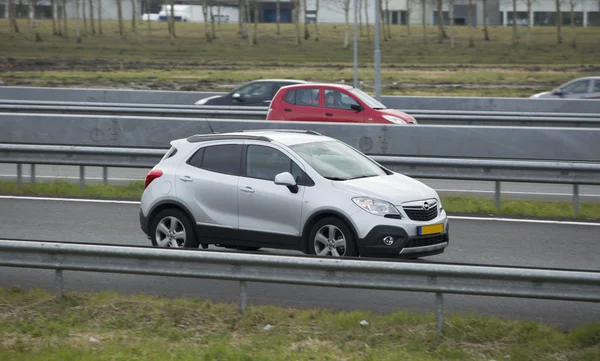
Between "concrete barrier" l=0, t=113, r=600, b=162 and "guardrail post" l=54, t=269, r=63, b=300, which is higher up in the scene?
"concrete barrier" l=0, t=113, r=600, b=162

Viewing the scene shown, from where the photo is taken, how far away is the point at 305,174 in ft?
31.9

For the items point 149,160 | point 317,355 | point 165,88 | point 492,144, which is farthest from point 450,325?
point 165,88

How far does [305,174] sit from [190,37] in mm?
67220

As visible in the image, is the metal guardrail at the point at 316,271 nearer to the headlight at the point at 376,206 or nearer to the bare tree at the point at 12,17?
the headlight at the point at 376,206

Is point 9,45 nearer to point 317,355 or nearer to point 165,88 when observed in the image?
point 165,88

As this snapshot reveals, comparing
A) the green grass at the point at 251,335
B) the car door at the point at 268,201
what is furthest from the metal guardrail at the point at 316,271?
the car door at the point at 268,201

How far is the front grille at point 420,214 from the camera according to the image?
9383mm

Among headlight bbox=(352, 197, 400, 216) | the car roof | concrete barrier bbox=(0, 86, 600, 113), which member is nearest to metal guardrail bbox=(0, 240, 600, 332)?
headlight bbox=(352, 197, 400, 216)

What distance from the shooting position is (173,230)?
33.8ft

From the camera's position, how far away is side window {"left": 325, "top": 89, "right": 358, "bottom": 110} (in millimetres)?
20375

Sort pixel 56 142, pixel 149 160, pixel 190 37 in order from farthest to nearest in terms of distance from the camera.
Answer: pixel 190 37, pixel 56 142, pixel 149 160

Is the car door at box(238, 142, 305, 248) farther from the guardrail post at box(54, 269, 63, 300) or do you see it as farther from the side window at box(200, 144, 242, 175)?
the guardrail post at box(54, 269, 63, 300)

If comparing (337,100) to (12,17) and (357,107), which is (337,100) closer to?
(357,107)

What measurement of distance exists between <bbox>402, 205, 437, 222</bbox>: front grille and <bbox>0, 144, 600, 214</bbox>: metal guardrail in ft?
15.3
